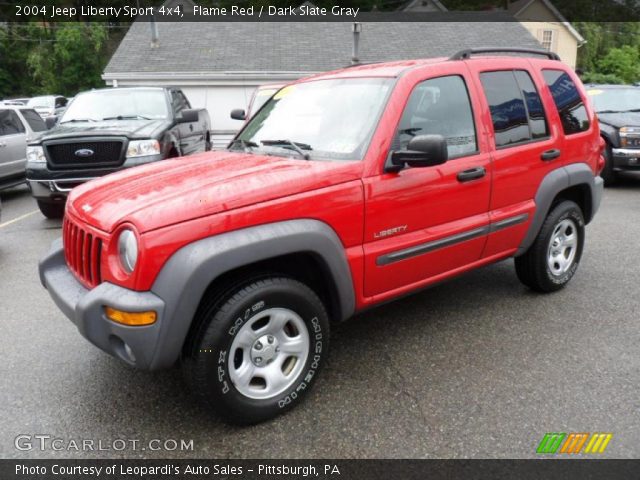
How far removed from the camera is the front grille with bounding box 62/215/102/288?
2.70m

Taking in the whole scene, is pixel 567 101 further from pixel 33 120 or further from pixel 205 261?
pixel 33 120

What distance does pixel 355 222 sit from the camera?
2.96 meters

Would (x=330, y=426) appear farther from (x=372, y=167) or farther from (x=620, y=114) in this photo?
(x=620, y=114)

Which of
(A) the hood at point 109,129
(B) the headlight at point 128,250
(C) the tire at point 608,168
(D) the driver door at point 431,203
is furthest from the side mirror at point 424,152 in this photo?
(C) the tire at point 608,168

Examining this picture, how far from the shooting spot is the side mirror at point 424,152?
290cm

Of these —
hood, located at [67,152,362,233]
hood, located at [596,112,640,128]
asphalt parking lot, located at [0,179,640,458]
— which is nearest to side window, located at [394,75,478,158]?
hood, located at [67,152,362,233]

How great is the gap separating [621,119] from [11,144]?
11.4 m

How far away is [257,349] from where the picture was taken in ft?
9.11

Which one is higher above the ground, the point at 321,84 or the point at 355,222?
the point at 321,84

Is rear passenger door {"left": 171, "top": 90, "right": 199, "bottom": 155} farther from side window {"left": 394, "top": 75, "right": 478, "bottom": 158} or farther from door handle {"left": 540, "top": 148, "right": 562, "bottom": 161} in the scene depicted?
door handle {"left": 540, "top": 148, "right": 562, "bottom": 161}

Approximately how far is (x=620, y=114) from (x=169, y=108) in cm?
838

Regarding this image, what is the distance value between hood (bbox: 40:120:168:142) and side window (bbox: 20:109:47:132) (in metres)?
3.44

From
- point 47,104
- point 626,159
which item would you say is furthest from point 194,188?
point 47,104

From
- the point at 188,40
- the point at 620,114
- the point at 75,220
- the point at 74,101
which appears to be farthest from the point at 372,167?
the point at 188,40
